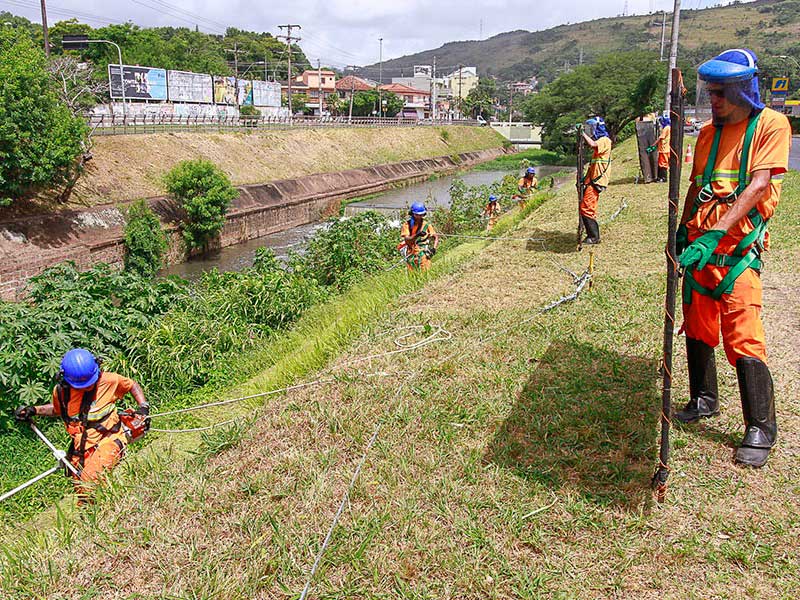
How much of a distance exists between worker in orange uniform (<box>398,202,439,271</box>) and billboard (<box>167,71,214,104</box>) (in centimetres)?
3687

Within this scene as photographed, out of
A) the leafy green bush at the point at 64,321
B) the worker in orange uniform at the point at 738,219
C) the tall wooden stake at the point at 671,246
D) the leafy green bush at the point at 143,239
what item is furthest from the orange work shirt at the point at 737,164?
the leafy green bush at the point at 143,239

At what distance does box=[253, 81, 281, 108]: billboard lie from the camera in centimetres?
5241

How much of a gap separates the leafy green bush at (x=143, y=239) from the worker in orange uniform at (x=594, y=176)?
1498 cm

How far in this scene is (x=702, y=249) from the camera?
329 cm

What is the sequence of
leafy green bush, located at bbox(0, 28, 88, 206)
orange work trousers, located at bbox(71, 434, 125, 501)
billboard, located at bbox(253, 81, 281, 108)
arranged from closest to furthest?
orange work trousers, located at bbox(71, 434, 125, 501), leafy green bush, located at bbox(0, 28, 88, 206), billboard, located at bbox(253, 81, 281, 108)

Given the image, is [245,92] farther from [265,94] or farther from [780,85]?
[780,85]

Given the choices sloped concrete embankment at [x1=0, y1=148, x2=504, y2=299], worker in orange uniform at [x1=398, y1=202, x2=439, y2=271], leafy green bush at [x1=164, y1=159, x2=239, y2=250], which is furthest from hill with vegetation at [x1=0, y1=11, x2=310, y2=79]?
worker in orange uniform at [x1=398, y1=202, x2=439, y2=271]

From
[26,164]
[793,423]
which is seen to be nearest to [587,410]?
[793,423]

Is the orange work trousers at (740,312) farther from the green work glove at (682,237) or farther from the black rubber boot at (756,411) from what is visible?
the green work glove at (682,237)

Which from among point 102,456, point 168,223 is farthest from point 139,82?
point 102,456

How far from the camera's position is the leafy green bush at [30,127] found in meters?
17.8

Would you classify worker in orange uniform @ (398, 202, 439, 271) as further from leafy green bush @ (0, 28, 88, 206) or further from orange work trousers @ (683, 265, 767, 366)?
leafy green bush @ (0, 28, 88, 206)

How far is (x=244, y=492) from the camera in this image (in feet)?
12.2

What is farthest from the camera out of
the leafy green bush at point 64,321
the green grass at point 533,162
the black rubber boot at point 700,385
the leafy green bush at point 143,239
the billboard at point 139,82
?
the green grass at point 533,162
